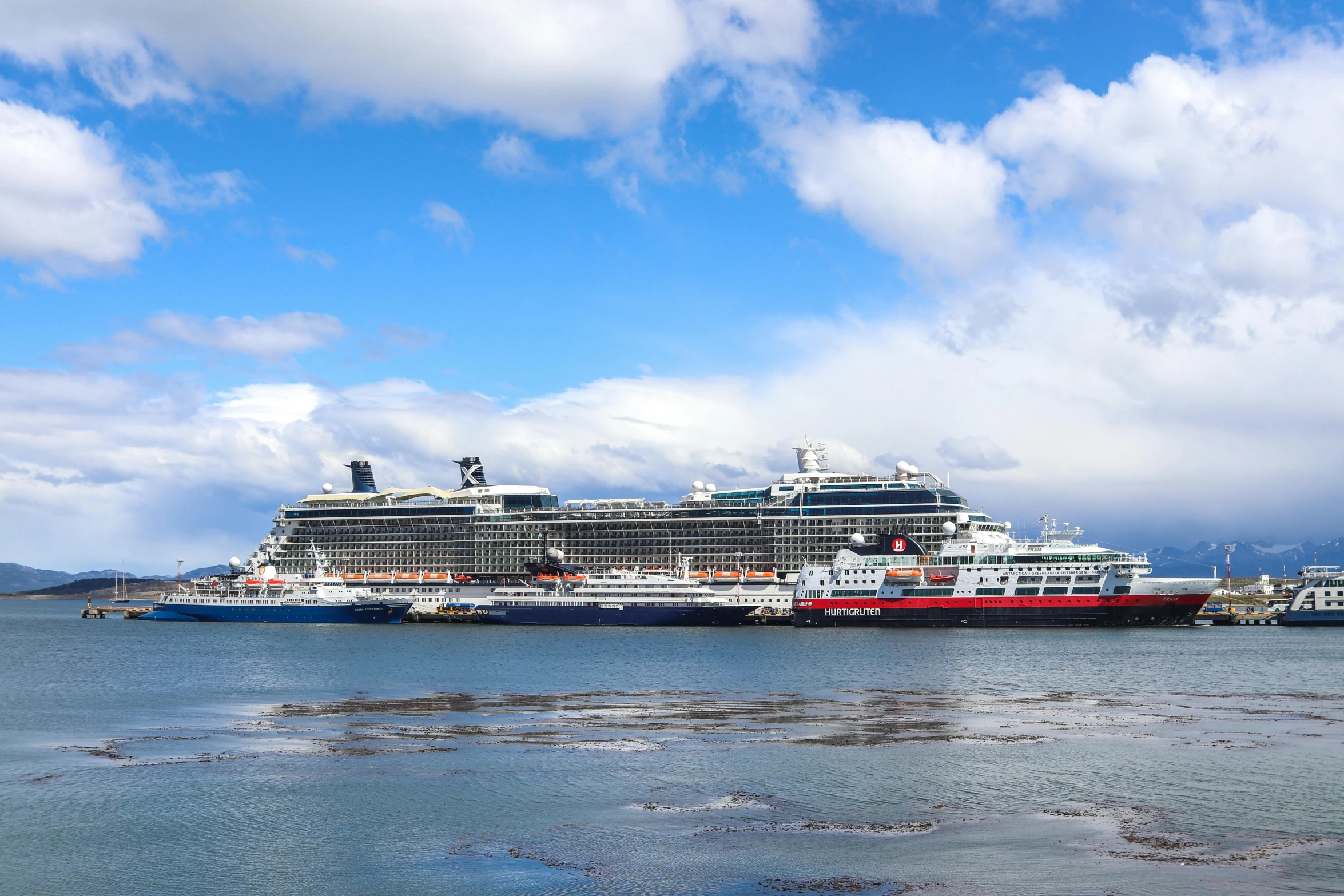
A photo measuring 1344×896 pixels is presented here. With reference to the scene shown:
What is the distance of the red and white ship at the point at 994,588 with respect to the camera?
105438mm

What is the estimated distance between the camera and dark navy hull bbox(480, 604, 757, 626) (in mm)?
120125

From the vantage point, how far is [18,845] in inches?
1095

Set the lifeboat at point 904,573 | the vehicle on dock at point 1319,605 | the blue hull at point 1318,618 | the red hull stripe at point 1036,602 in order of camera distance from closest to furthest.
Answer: the red hull stripe at point 1036,602
the lifeboat at point 904,573
the blue hull at point 1318,618
the vehicle on dock at point 1319,605

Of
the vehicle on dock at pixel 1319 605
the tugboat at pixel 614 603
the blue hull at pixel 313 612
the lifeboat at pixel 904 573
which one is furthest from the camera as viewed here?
the vehicle on dock at pixel 1319 605

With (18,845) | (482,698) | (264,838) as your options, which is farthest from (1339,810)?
(482,698)

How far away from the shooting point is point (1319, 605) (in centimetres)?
12850

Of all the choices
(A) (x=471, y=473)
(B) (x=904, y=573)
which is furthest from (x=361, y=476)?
(B) (x=904, y=573)

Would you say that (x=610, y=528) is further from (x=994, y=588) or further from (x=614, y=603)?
(x=994, y=588)

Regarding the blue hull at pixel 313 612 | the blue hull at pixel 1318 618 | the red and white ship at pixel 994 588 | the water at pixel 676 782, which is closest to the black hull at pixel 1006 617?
the red and white ship at pixel 994 588

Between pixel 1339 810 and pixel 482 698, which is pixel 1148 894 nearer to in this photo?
pixel 1339 810

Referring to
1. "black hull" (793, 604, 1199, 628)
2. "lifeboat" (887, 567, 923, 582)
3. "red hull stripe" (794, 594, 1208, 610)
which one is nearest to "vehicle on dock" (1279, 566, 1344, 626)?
"black hull" (793, 604, 1199, 628)

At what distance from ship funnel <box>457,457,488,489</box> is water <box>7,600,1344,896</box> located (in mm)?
87091

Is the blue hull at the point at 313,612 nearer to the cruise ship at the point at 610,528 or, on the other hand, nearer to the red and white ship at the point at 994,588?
the cruise ship at the point at 610,528

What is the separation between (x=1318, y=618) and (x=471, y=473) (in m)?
103
